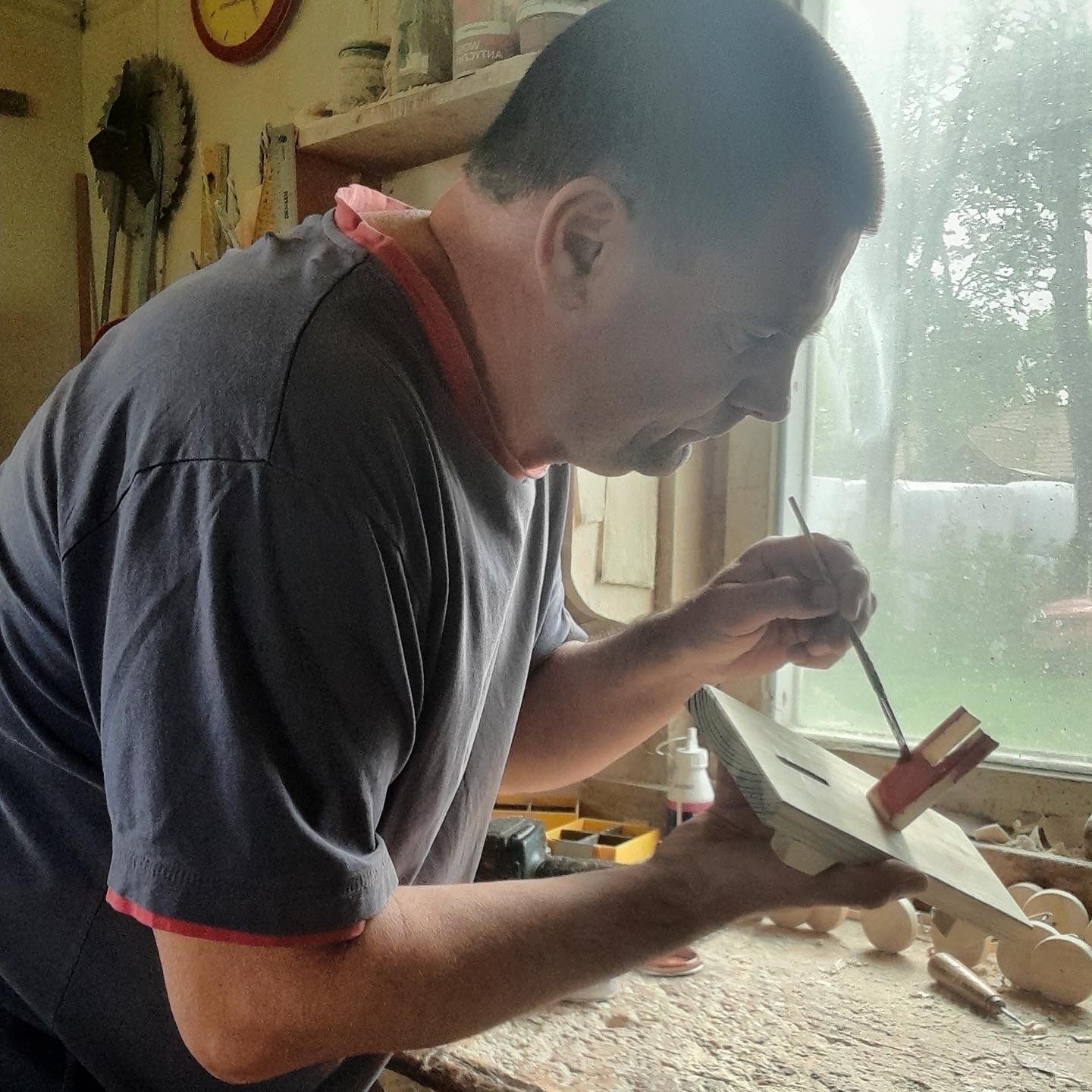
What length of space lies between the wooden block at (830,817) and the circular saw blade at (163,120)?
1.77 metres

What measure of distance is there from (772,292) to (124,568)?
19.6 inches

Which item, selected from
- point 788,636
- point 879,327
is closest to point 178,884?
point 788,636

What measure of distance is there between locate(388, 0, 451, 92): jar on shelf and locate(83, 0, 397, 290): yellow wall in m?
0.31

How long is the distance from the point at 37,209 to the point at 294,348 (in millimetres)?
2142

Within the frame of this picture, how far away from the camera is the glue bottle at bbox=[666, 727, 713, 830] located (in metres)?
1.33

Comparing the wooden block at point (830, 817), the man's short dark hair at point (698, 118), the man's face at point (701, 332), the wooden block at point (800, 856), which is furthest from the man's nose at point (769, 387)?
the wooden block at point (800, 856)

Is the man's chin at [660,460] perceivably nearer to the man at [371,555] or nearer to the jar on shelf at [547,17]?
the man at [371,555]

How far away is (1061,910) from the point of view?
42.4 inches

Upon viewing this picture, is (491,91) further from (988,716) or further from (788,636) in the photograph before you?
(988,716)

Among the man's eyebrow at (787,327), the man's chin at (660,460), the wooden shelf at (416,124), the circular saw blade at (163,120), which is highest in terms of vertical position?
the circular saw blade at (163,120)

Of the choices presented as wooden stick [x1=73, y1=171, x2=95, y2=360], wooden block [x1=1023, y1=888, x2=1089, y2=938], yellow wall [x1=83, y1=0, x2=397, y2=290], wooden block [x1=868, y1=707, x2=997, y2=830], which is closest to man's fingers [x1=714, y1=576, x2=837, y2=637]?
wooden block [x1=868, y1=707, x2=997, y2=830]

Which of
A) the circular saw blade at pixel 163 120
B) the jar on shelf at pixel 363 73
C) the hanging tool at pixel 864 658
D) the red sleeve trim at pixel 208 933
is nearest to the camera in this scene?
the red sleeve trim at pixel 208 933

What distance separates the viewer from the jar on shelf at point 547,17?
1230mm

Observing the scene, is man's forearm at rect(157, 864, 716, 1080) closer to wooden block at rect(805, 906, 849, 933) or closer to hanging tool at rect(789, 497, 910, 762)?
hanging tool at rect(789, 497, 910, 762)
